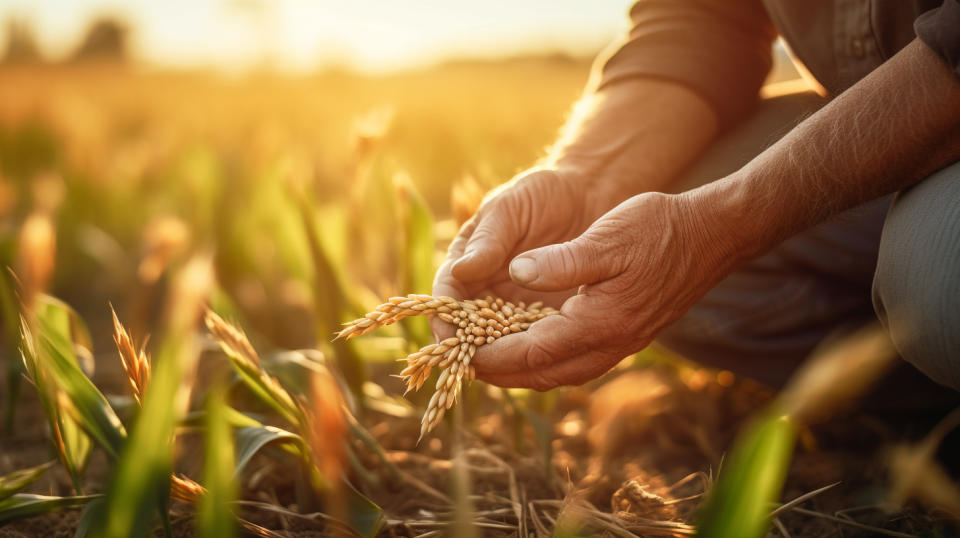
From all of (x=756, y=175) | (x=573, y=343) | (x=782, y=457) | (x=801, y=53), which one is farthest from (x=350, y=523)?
(x=801, y=53)

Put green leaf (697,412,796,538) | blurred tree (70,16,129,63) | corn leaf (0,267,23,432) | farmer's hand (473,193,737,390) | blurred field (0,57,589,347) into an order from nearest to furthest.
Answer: green leaf (697,412,796,538) < farmer's hand (473,193,737,390) < corn leaf (0,267,23,432) < blurred field (0,57,589,347) < blurred tree (70,16,129,63)

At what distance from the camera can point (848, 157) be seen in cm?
97

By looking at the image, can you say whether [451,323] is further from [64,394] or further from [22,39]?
[22,39]

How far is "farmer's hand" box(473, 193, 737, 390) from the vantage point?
38.1 inches

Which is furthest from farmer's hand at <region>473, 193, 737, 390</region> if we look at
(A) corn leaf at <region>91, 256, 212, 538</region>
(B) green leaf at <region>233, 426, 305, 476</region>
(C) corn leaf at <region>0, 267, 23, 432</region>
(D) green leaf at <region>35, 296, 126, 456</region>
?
(C) corn leaf at <region>0, 267, 23, 432</region>

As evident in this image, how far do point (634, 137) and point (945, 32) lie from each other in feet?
1.93

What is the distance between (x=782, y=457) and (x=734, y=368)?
2.68 feet

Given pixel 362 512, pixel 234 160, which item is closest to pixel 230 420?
pixel 362 512

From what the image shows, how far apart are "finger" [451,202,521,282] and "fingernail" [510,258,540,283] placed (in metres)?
0.10

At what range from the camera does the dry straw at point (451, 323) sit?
94cm

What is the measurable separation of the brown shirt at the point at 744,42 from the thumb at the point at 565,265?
0.59m

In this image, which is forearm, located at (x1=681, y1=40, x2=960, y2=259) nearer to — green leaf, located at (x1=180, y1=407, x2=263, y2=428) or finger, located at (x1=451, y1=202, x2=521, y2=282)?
finger, located at (x1=451, y1=202, x2=521, y2=282)

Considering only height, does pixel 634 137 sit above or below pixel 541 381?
above

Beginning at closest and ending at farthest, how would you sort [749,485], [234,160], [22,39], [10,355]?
[749,485] < [10,355] < [234,160] < [22,39]
